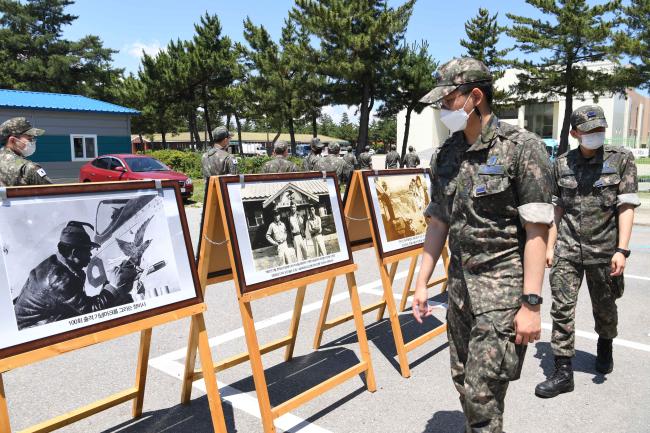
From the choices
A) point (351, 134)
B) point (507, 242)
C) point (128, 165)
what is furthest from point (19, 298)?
point (351, 134)

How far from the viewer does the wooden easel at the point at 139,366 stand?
221 cm

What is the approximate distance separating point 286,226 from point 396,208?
1422mm

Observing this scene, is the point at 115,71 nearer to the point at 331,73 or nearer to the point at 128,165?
the point at 331,73

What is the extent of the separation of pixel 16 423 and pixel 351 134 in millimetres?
114670

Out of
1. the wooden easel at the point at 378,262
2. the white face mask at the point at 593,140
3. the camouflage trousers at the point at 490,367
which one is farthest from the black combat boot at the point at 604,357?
the camouflage trousers at the point at 490,367

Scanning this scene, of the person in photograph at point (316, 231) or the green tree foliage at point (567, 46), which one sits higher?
the green tree foliage at point (567, 46)

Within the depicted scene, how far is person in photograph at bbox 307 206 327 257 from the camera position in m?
3.63

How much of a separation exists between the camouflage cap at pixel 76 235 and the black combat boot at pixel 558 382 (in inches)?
121

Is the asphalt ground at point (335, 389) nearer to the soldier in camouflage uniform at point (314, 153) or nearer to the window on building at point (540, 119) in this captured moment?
the soldier in camouflage uniform at point (314, 153)

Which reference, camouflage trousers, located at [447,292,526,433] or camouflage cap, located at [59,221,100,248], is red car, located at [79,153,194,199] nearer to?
camouflage cap, located at [59,221,100,248]

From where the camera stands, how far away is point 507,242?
7.57 feet

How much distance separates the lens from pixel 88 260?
2.51 meters

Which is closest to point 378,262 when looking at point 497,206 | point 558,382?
point 558,382

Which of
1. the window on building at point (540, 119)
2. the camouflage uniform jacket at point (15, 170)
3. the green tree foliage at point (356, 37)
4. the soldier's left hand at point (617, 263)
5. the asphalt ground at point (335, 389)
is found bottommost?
the asphalt ground at point (335, 389)
